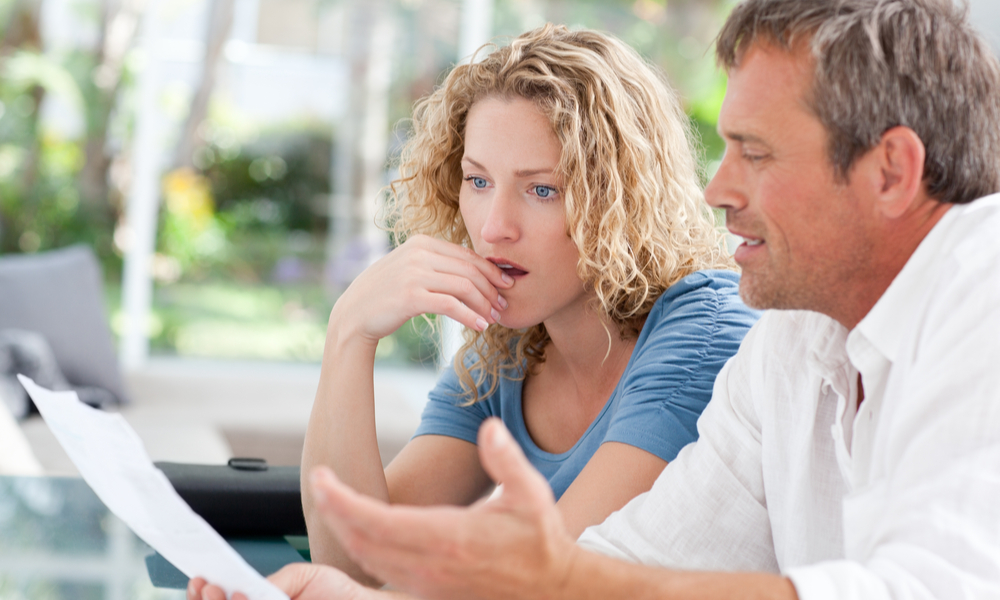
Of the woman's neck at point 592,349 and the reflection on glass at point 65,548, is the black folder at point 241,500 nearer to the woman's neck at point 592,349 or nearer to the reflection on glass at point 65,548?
the reflection on glass at point 65,548

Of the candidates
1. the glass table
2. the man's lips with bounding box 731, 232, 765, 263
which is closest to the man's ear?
the man's lips with bounding box 731, 232, 765, 263

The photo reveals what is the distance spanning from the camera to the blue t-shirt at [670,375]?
1289 mm

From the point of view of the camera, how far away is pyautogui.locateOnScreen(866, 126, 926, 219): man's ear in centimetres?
89

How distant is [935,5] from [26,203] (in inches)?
244

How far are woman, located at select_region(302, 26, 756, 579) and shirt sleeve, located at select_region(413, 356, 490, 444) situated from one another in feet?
0.16

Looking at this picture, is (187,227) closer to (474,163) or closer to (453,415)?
(453,415)

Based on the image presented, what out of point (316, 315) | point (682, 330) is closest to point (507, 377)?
point (682, 330)

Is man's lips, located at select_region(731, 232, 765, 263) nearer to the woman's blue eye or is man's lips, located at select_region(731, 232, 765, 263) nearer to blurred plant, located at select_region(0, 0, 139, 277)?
the woman's blue eye

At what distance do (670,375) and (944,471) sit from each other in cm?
60

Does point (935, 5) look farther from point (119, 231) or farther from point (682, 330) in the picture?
point (119, 231)

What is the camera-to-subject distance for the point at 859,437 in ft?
3.15

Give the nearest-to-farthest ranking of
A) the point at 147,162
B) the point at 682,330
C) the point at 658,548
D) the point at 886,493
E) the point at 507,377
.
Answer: the point at 886,493 < the point at 658,548 < the point at 682,330 < the point at 507,377 < the point at 147,162

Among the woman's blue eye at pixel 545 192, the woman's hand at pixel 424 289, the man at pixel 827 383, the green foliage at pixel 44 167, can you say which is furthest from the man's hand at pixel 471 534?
the green foliage at pixel 44 167

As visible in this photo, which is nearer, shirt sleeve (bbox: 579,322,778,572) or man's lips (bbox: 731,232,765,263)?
man's lips (bbox: 731,232,765,263)
